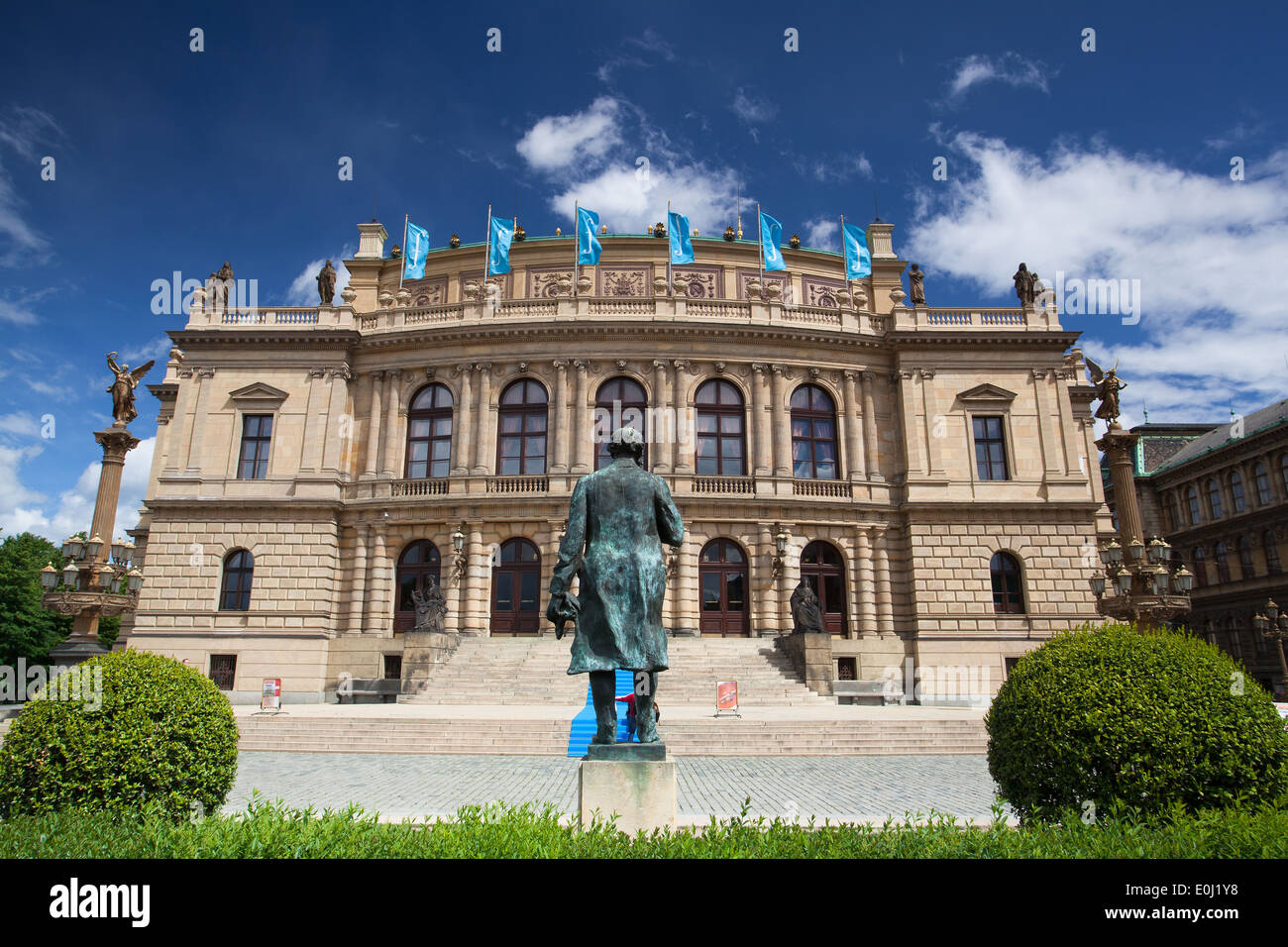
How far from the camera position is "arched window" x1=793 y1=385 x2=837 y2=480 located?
3253 centimetres

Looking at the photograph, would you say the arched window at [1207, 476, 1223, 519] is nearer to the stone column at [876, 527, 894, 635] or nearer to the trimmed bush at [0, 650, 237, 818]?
the stone column at [876, 527, 894, 635]

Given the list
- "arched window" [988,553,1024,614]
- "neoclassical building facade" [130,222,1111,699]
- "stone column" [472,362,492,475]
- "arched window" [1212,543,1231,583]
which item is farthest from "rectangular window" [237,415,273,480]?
"arched window" [1212,543,1231,583]

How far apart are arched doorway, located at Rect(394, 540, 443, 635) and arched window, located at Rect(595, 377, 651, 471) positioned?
7.69m

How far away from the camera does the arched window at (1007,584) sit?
30.9 meters

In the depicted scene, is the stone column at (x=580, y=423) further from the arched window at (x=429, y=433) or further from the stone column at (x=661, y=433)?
the arched window at (x=429, y=433)

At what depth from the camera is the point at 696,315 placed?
108 ft

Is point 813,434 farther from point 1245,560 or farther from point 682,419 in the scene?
point 1245,560

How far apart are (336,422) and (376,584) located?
23.2ft

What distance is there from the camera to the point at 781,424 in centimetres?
3200

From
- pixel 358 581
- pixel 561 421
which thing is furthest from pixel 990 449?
pixel 358 581

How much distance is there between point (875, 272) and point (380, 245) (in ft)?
83.9

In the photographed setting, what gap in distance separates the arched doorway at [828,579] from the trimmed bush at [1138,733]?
23467 mm
